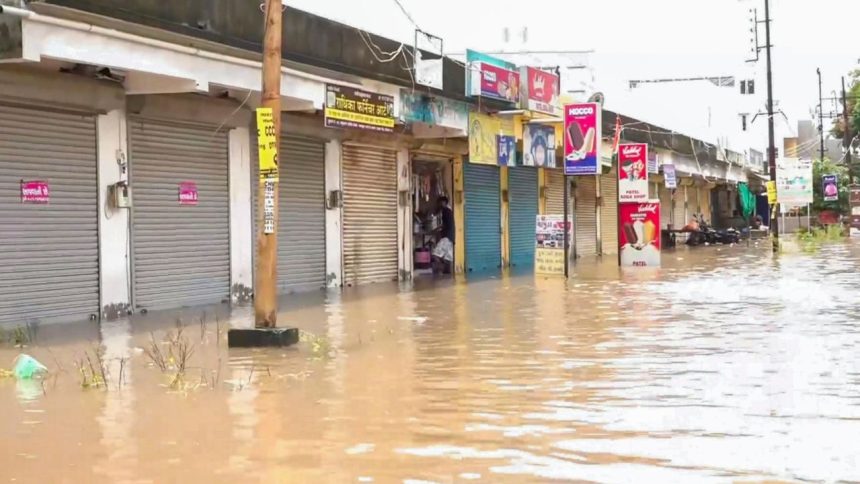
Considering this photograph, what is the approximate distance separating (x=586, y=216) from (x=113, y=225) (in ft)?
72.0

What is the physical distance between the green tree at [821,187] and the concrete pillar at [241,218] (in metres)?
49.3

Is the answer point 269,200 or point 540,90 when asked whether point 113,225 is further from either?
point 540,90

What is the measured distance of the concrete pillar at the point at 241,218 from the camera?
15.7 meters

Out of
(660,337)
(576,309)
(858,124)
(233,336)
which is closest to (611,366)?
(660,337)

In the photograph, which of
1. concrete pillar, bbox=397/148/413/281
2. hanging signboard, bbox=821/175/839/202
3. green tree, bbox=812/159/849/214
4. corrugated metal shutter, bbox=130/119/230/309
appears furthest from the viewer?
green tree, bbox=812/159/849/214

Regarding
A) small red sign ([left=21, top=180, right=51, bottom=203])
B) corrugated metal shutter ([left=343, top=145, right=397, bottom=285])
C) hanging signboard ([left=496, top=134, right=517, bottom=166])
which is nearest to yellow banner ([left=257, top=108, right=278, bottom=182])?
small red sign ([left=21, top=180, right=51, bottom=203])

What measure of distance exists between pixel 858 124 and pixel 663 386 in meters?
53.4

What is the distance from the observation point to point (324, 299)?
52.9 feet

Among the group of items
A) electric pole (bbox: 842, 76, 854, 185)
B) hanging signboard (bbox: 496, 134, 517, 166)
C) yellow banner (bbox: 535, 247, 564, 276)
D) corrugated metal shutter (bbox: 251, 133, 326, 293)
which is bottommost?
yellow banner (bbox: 535, 247, 564, 276)

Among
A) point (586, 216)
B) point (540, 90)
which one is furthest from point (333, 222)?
point (586, 216)

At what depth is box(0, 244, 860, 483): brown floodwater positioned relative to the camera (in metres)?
5.18

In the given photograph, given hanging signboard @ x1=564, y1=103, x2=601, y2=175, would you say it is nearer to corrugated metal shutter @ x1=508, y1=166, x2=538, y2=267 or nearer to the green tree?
corrugated metal shutter @ x1=508, y1=166, x2=538, y2=267

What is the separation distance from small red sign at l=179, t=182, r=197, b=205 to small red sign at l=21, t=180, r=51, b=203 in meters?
2.56

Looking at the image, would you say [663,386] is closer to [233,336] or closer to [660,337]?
[660,337]
